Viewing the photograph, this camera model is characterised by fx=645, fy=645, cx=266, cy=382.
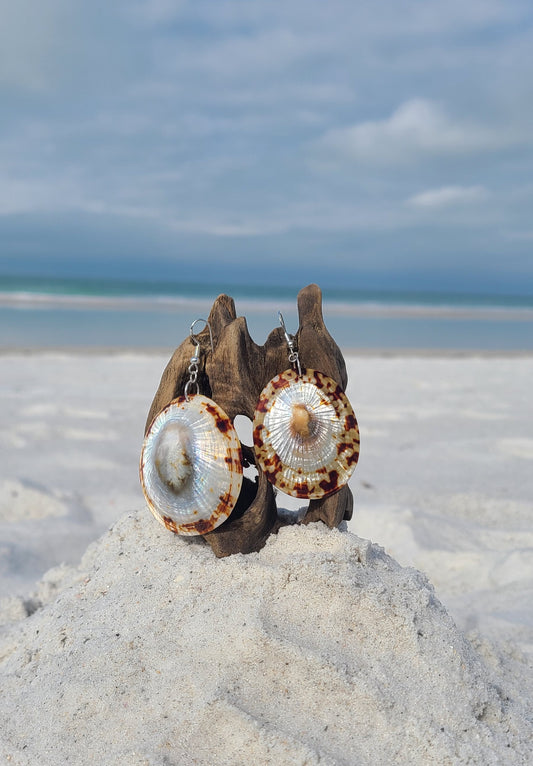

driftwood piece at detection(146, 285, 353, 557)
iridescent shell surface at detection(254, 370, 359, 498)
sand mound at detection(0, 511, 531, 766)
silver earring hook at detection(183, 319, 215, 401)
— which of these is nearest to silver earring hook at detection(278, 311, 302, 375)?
driftwood piece at detection(146, 285, 353, 557)

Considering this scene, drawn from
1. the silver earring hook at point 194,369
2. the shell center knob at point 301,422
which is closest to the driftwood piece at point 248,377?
the silver earring hook at point 194,369

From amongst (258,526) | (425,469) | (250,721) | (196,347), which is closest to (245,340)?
(196,347)

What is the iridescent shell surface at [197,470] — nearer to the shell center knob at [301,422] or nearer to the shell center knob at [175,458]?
the shell center knob at [175,458]

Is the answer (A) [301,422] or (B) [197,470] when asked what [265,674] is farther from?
(A) [301,422]

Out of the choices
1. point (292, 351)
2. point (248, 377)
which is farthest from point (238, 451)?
point (292, 351)

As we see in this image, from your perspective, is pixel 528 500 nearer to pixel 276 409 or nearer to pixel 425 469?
pixel 425 469

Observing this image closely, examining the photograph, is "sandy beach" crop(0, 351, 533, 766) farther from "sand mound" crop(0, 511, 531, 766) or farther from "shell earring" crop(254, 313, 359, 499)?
"shell earring" crop(254, 313, 359, 499)
